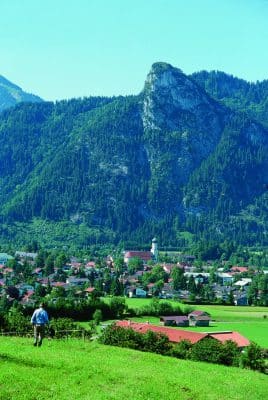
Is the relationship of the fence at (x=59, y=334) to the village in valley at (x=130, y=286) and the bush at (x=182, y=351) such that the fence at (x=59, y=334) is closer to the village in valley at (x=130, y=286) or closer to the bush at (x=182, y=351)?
the bush at (x=182, y=351)

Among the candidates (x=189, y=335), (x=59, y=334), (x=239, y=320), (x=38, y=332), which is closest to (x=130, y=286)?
(x=239, y=320)

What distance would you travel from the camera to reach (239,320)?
270 feet

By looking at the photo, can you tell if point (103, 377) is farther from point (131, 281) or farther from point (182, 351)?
point (131, 281)

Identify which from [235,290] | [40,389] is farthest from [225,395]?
[235,290]

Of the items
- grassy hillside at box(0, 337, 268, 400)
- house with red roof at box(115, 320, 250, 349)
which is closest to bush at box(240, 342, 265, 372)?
house with red roof at box(115, 320, 250, 349)

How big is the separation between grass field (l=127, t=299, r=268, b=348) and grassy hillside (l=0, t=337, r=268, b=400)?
37.4 m

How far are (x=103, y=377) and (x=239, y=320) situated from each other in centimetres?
6305

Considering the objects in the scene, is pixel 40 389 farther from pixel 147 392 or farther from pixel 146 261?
pixel 146 261

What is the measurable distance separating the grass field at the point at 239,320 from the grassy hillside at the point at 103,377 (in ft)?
123

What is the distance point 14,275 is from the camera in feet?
395

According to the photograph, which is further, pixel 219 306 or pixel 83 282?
pixel 83 282

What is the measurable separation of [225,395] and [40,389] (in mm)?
6939

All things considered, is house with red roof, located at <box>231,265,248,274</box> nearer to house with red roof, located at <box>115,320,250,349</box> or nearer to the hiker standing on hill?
house with red roof, located at <box>115,320,250,349</box>

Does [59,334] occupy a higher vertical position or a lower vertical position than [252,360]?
higher
